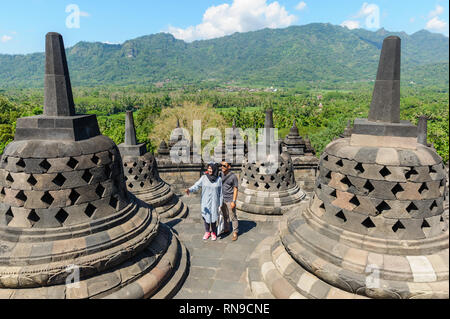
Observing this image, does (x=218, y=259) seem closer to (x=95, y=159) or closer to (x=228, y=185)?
(x=228, y=185)

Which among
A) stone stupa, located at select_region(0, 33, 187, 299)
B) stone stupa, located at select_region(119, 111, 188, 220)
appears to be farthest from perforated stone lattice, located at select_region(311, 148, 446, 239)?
stone stupa, located at select_region(119, 111, 188, 220)

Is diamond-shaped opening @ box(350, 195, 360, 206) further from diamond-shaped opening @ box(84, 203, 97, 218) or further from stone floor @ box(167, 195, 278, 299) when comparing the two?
diamond-shaped opening @ box(84, 203, 97, 218)

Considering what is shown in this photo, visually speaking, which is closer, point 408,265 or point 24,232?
point 408,265

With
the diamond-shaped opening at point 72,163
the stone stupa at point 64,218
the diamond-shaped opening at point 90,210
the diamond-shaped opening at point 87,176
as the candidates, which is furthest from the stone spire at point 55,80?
the diamond-shaped opening at point 90,210

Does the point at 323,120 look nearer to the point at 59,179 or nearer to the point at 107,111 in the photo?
the point at 107,111

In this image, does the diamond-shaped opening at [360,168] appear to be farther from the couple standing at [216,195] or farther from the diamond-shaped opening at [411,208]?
the couple standing at [216,195]

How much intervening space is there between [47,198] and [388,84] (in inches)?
207

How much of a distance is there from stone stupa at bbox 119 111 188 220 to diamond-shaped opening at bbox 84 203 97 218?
148 inches

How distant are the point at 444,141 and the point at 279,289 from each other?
1203 inches

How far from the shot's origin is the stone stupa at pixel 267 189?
25.2 feet

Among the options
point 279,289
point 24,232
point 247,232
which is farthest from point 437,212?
point 24,232

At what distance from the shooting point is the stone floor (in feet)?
14.9

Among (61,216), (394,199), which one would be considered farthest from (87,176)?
(394,199)
